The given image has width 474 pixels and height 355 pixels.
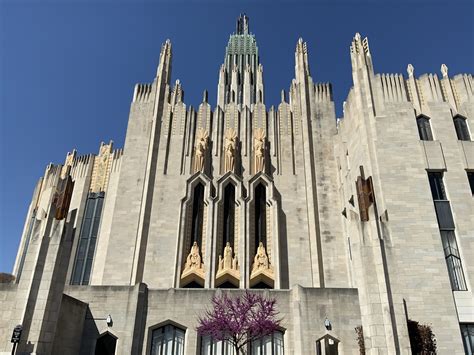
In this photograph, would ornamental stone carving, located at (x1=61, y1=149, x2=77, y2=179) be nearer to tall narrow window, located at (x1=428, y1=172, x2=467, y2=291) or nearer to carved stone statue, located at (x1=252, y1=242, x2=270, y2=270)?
carved stone statue, located at (x1=252, y1=242, x2=270, y2=270)

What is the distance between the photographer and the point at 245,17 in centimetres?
8512

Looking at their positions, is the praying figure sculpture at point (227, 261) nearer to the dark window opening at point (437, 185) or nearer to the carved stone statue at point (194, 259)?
the carved stone statue at point (194, 259)

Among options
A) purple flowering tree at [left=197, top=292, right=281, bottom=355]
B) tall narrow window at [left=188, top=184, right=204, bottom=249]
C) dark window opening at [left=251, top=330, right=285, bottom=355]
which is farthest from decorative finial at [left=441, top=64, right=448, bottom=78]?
dark window opening at [left=251, top=330, right=285, bottom=355]

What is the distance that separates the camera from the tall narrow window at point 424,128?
23203 mm

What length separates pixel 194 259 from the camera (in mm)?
25047

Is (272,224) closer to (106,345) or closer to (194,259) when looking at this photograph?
(194,259)

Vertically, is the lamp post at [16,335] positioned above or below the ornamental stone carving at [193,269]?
below

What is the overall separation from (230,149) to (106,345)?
49.1 ft

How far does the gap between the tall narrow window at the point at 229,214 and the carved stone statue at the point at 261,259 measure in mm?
1812

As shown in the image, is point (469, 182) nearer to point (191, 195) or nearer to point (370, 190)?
point (370, 190)

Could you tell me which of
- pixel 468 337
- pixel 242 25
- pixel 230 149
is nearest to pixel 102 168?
pixel 230 149

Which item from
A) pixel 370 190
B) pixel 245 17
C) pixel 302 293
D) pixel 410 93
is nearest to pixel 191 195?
pixel 302 293

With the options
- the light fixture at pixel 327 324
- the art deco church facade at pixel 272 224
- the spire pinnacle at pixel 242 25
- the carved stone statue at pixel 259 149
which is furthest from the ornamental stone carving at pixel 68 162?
the spire pinnacle at pixel 242 25

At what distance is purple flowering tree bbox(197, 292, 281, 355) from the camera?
17.9 m
